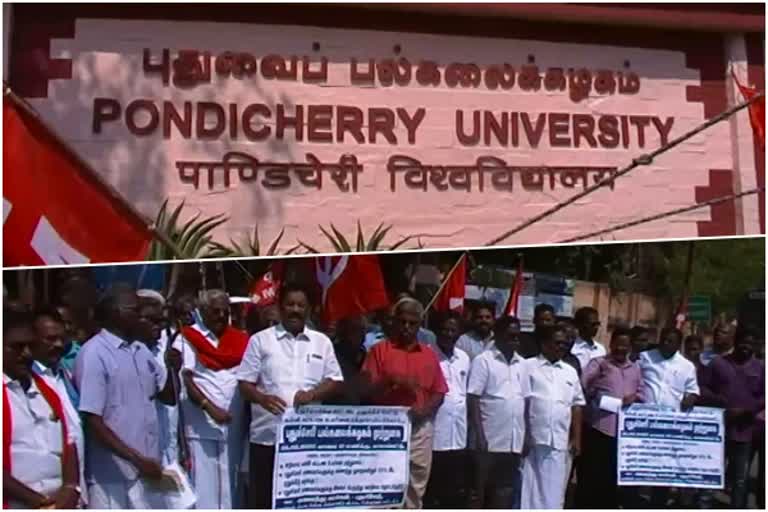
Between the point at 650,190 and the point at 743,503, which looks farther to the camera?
the point at 650,190

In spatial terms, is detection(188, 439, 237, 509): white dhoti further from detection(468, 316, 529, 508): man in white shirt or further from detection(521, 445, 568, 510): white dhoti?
detection(521, 445, 568, 510): white dhoti

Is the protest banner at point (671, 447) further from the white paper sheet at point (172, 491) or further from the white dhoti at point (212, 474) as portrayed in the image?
the white paper sheet at point (172, 491)

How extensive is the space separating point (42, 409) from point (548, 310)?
2.09m

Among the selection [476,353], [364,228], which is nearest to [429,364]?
[476,353]

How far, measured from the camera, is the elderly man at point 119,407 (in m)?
4.24

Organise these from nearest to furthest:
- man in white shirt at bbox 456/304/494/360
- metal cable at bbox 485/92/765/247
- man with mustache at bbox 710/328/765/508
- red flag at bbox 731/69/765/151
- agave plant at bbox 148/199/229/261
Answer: man in white shirt at bbox 456/304/494/360 → man with mustache at bbox 710/328/765/508 → agave plant at bbox 148/199/229/261 → metal cable at bbox 485/92/765/247 → red flag at bbox 731/69/765/151

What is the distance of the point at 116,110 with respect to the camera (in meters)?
6.60

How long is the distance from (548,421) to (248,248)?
2.53 metres

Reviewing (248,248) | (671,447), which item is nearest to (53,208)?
(248,248)

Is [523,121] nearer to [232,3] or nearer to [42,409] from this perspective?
[232,3]

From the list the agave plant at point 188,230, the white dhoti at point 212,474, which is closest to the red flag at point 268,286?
the white dhoti at point 212,474

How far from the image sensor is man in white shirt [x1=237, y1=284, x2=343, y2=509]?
4473 millimetres

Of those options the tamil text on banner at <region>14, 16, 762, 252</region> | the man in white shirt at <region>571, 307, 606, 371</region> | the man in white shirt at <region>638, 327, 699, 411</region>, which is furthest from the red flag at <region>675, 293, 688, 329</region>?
the tamil text on banner at <region>14, 16, 762, 252</region>

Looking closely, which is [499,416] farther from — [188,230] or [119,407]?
[188,230]
